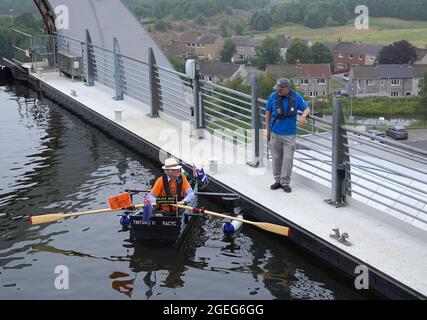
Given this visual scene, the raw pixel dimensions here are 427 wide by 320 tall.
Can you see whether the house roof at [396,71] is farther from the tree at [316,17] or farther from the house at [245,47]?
the tree at [316,17]

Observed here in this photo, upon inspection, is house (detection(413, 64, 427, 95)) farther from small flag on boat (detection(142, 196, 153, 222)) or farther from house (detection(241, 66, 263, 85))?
small flag on boat (detection(142, 196, 153, 222))

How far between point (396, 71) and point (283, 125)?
13003cm

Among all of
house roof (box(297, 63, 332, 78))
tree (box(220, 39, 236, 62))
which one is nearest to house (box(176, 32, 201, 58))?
tree (box(220, 39, 236, 62))

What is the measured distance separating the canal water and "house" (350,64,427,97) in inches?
4822

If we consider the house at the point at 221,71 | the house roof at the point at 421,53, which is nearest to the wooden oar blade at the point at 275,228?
the house at the point at 221,71

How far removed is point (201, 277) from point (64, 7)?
19925 millimetres

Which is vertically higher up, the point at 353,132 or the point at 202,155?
the point at 353,132

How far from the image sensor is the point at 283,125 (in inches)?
389

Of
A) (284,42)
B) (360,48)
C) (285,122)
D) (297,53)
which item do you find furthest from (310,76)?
(285,122)

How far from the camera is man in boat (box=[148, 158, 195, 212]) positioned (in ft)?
→ 29.5

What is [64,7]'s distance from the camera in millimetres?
25641

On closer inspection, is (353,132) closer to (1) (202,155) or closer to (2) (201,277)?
(2) (201,277)

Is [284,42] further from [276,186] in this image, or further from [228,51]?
[276,186]
